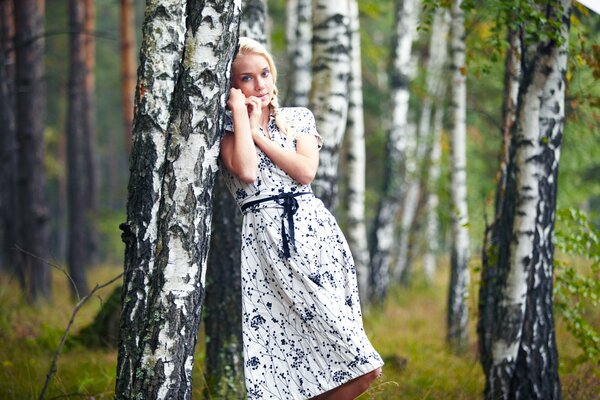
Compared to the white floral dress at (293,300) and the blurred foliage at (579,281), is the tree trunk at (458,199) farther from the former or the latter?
the white floral dress at (293,300)

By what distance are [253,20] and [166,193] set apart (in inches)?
93.4

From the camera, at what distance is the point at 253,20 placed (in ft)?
17.3

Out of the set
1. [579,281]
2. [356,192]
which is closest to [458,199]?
[356,192]

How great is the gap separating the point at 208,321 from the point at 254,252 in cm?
152

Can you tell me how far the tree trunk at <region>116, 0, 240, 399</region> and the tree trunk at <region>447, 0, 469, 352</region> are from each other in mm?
5505

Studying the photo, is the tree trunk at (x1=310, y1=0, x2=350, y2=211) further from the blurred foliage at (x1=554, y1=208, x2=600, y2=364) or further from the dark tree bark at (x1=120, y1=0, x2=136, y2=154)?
the dark tree bark at (x1=120, y1=0, x2=136, y2=154)

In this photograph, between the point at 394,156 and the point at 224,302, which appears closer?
the point at 224,302

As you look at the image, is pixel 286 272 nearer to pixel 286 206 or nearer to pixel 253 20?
pixel 286 206

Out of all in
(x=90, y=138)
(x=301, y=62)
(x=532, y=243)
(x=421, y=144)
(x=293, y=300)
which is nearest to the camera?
(x=293, y=300)

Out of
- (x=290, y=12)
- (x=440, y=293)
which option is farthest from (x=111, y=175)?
(x=440, y=293)

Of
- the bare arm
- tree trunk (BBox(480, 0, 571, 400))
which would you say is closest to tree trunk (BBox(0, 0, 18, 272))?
the bare arm

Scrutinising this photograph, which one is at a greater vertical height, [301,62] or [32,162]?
[301,62]

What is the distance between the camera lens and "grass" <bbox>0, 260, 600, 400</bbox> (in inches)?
197

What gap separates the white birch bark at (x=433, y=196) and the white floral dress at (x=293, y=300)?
35.7 ft
